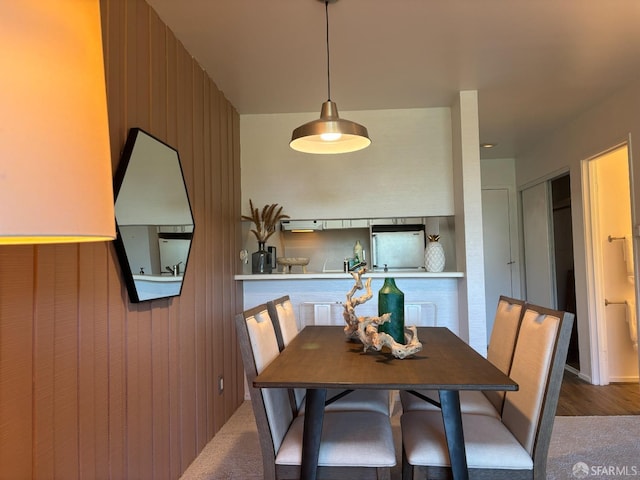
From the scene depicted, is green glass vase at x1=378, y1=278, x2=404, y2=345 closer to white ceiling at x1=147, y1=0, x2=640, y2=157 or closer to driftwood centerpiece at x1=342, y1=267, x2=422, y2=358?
driftwood centerpiece at x1=342, y1=267, x2=422, y2=358

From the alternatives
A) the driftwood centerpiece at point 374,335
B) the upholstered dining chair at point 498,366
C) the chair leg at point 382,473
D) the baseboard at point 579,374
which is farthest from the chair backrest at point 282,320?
the baseboard at point 579,374

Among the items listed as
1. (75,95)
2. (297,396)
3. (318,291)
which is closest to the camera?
(75,95)

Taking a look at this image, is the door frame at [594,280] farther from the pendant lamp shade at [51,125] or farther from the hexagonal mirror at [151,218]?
the pendant lamp shade at [51,125]

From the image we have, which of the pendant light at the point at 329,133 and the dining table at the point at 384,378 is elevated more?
the pendant light at the point at 329,133

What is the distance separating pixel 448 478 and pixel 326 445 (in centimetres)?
45

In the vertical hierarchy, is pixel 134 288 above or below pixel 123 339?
above

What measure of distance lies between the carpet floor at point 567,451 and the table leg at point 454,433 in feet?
2.74

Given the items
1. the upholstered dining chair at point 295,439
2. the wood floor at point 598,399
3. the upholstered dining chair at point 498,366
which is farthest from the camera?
the wood floor at point 598,399

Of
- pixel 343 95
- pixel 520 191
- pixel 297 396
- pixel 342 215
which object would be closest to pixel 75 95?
pixel 297 396

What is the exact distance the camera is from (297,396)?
80.0 inches

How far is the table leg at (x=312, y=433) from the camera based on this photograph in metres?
1.45

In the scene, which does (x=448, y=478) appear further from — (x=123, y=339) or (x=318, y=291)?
(x=318, y=291)

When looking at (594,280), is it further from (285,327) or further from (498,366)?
(285,327)

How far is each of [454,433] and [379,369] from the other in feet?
1.07
